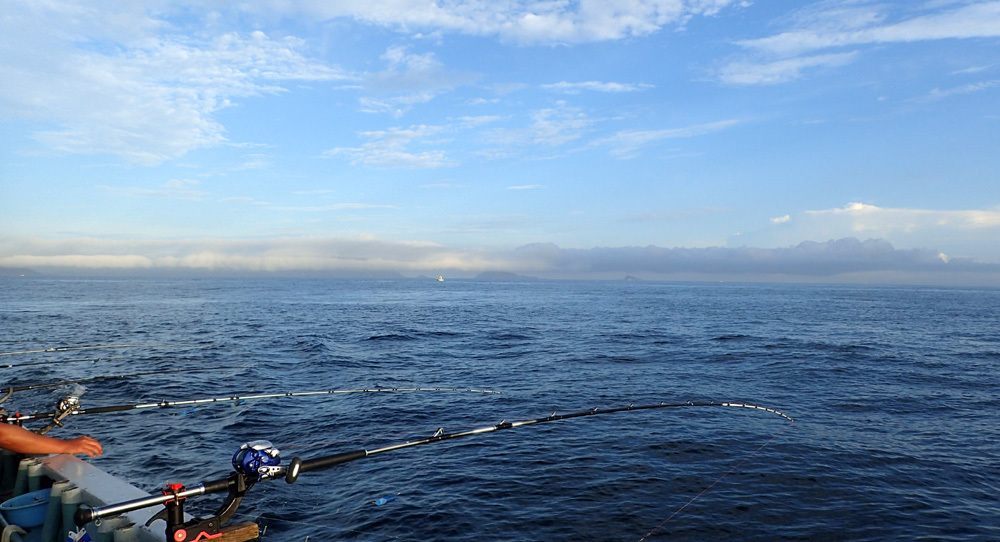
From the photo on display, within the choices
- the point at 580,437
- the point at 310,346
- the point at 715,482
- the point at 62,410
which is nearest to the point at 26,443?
the point at 62,410

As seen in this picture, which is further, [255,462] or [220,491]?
[255,462]

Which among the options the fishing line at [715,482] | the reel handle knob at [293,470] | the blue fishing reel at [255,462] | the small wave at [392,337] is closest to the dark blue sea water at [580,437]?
the fishing line at [715,482]

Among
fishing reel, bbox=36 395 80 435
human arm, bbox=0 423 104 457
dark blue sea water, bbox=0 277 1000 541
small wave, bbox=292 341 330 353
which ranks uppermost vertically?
human arm, bbox=0 423 104 457

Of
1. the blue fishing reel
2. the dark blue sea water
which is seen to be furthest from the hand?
the dark blue sea water

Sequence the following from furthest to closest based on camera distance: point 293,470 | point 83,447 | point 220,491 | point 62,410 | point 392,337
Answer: point 392,337
point 62,410
point 83,447
point 293,470
point 220,491

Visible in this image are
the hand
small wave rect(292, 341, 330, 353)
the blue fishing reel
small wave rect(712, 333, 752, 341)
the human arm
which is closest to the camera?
the human arm

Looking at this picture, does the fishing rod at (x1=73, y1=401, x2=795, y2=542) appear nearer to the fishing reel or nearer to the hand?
the hand

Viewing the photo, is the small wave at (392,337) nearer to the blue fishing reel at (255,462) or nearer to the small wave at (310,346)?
the small wave at (310,346)

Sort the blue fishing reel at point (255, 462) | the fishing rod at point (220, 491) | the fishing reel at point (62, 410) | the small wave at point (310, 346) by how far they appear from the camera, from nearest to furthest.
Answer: the fishing rod at point (220, 491)
the blue fishing reel at point (255, 462)
the fishing reel at point (62, 410)
the small wave at point (310, 346)

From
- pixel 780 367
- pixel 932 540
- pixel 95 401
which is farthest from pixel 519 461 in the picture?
pixel 780 367

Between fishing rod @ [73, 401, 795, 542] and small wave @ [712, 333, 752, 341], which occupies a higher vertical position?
fishing rod @ [73, 401, 795, 542]

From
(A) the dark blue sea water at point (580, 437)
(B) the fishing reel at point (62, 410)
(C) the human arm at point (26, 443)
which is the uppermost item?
(C) the human arm at point (26, 443)

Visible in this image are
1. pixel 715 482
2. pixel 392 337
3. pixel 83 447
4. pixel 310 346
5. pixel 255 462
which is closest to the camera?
pixel 255 462

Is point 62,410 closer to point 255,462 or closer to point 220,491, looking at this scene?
point 255,462
